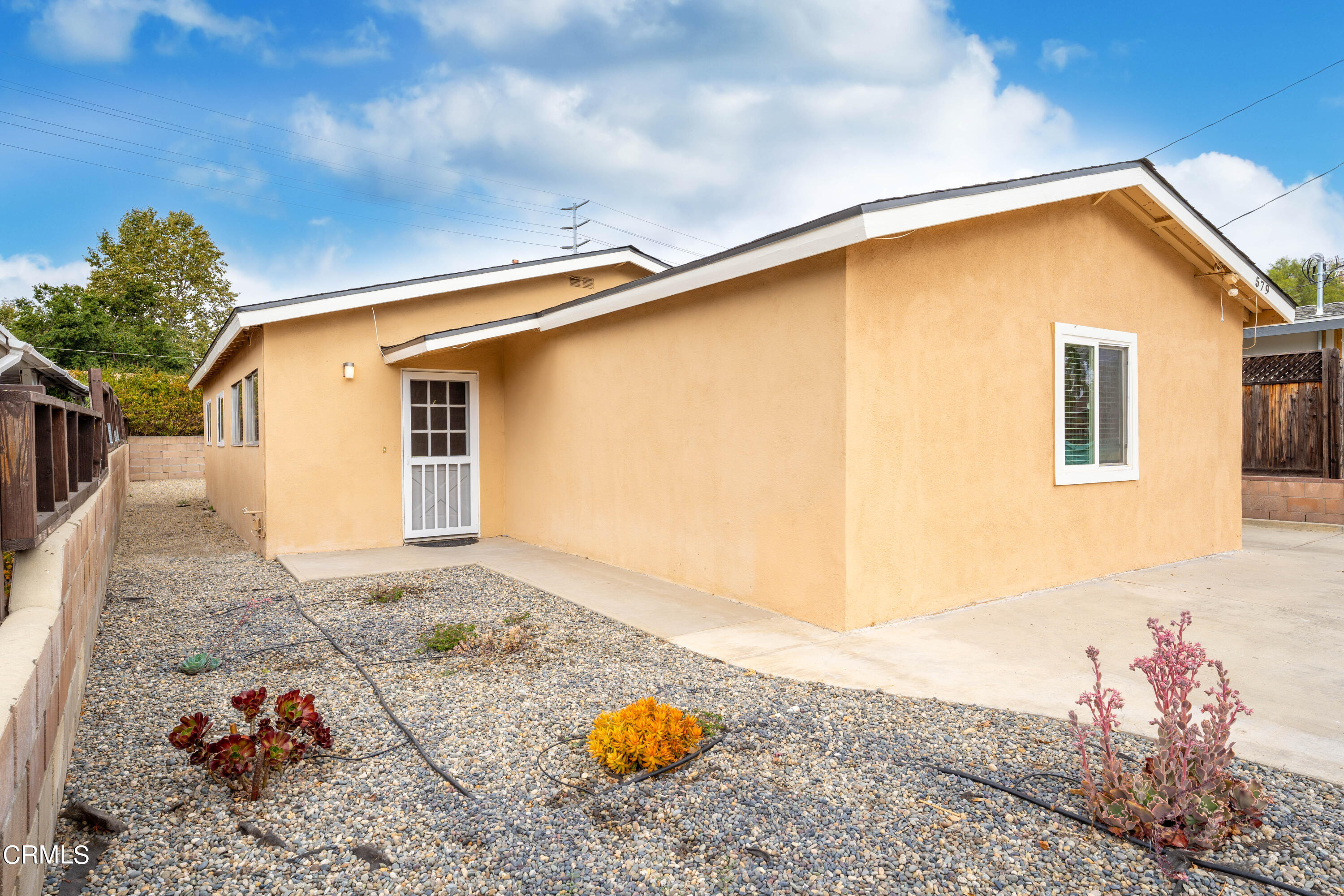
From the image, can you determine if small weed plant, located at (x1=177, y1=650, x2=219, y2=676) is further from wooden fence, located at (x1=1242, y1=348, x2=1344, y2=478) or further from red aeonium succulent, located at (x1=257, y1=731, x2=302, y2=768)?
wooden fence, located at (x1=1242, y1=348, x2=1344, y2=478)

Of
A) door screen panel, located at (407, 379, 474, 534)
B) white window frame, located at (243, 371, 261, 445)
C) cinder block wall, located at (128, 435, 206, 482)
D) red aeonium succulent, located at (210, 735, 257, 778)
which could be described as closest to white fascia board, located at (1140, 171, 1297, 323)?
red aeonium succulent, located at (210, 735, 257, 778)

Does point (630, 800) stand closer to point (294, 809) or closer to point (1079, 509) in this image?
point (294, 809)

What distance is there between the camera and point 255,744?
8.63ft

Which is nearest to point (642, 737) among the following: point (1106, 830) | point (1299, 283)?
point (1106, 830)

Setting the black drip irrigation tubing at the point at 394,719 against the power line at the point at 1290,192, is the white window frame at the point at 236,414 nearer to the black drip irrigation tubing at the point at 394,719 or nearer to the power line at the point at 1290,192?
the black drip irrigation tubing at the point at 394,719

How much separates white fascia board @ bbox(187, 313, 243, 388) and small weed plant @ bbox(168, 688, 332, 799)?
6074 mm

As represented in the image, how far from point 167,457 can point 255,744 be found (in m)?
23.0

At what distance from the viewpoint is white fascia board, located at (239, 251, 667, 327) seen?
25.1 ft

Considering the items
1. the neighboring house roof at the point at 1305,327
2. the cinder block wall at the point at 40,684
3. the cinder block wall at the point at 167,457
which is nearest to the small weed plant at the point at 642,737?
the cinder block wall at the point at 40,684

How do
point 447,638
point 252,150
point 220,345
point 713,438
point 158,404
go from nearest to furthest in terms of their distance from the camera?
point 447,638 < point 713,438 < point 220,345 < point 158,404 < point 252,150

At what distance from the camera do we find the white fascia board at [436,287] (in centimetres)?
764

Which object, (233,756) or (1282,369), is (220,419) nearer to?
(233,756)

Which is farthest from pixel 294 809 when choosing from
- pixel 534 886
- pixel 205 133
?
pixel 205 133

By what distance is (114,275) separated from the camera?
31.3 meters
